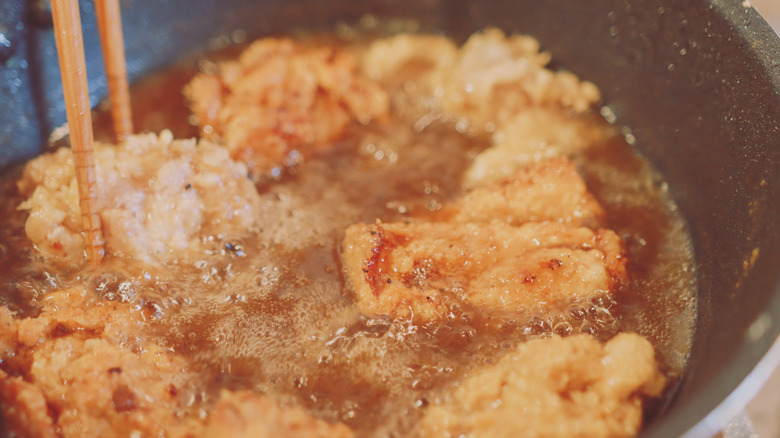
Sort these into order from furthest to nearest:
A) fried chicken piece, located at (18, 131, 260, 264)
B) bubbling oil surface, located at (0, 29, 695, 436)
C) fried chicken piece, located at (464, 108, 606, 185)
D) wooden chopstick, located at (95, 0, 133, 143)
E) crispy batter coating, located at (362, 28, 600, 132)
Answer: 1. crispy batter coating, located at (362, 28, 600, 132)
2. fried chicken piece, located at (464, 108, 606, 185)
3. wooden chopstick, located at (95, 0, 133, 143)
4. fried chicken piece, located at (18, 131, 260, 264)
5. bubbling oil surface, located at (0, 29, 695, 436)

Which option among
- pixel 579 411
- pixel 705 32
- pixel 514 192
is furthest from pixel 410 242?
pixel 705 32

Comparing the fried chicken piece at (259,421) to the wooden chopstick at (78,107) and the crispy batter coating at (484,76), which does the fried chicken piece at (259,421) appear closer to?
the wooden chopstick at (78,107)

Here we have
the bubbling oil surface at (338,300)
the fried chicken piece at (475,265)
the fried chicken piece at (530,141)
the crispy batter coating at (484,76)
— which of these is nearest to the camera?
the bubbling oil surface at (338,300)

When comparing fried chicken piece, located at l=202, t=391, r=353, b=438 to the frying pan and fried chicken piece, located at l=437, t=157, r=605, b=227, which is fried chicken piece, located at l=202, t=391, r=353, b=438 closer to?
the frying pan

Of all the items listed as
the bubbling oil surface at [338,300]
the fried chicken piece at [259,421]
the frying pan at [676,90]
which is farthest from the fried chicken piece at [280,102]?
the fried chicken piece at [259,421]

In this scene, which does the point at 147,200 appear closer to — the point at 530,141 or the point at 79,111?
the point at 79,111

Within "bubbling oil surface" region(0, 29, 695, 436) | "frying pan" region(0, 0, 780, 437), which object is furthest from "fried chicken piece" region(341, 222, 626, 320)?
"frying pan" region(0, 0, 780, 437)

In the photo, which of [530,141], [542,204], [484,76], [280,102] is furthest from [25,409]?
[484,76]
